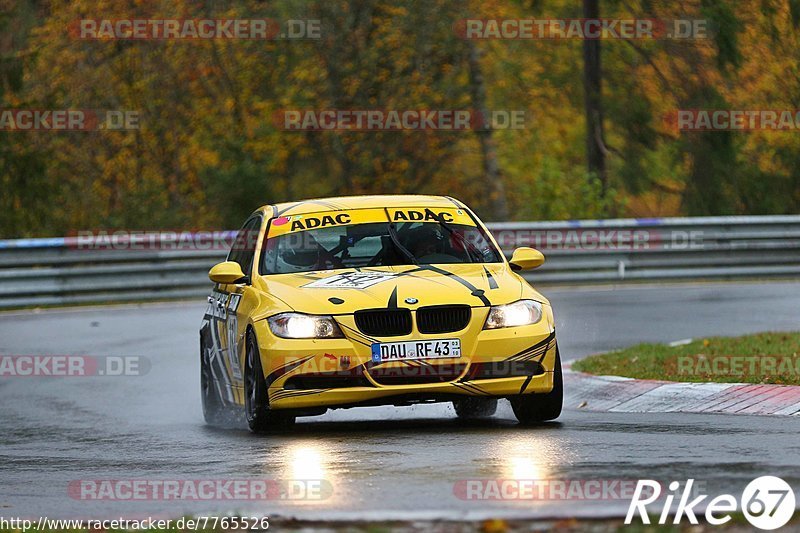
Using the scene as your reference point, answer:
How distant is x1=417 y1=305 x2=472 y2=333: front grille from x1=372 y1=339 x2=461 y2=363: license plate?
0.09m

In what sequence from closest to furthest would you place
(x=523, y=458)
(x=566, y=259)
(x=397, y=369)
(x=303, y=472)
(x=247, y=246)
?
(x=303, y=472) < (x=523, y=458) < (x=397, y=369) < (x=247, y=246) < (x=566, y=259)

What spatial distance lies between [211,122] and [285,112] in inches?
109

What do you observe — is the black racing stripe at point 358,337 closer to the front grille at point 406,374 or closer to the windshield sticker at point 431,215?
the front grille at point 406,374

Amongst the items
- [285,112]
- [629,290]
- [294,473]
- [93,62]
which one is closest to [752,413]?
[294,473]

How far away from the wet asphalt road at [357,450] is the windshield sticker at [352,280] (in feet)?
3.16

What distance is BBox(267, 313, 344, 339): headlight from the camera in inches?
440

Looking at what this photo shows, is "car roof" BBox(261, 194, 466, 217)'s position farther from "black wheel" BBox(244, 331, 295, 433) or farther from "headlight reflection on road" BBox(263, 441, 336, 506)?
"headlight reflection on road" BBox(263, 441, 336, 506)

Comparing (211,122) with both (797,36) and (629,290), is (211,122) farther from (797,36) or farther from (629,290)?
(629,290)

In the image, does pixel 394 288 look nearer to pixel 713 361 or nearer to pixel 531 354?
pixel 531 354

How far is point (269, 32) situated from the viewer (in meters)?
41.7

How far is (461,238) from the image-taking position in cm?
1270

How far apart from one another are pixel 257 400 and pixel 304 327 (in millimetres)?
661

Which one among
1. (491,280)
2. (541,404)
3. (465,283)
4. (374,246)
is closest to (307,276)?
(374,246)

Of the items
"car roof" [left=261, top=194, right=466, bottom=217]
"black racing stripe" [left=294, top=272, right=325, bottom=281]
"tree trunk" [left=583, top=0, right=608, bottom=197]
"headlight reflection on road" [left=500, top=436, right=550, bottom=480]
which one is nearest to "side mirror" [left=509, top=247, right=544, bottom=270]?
"car roof" [left=261, top=194, right=466, bottom=217]
